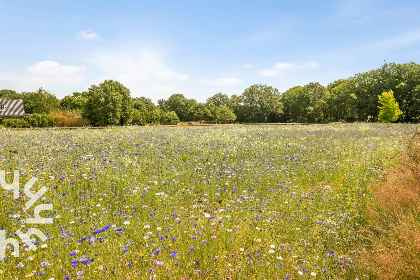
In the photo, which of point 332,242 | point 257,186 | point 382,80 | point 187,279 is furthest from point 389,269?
point 382,80

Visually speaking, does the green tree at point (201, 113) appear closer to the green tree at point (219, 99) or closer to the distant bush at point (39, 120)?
the green tree at point (219, 99)

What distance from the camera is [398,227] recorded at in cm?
350

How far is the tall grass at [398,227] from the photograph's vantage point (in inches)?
123

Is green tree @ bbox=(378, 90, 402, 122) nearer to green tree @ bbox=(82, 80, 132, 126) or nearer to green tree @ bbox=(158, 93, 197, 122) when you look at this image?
green tree @ bbox=(82, 80, 132, 126)

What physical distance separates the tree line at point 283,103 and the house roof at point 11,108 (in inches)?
174

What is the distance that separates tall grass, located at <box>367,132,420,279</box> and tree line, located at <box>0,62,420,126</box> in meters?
44.7

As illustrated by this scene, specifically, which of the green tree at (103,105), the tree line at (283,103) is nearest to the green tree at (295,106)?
the tree line at (283,103)

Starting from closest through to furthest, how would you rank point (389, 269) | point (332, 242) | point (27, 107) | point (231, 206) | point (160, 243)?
point (389, 269)
point (160, 243)
point (332, 242)
point (231, 206)
point (27, 107)

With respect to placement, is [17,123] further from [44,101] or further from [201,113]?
[201,113]

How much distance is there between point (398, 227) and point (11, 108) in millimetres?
92453

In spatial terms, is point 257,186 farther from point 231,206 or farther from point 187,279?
point 187,279

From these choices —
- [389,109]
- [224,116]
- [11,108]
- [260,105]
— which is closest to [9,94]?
[11,108]

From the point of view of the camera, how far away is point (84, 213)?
5082 mm

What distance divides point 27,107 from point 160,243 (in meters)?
132
